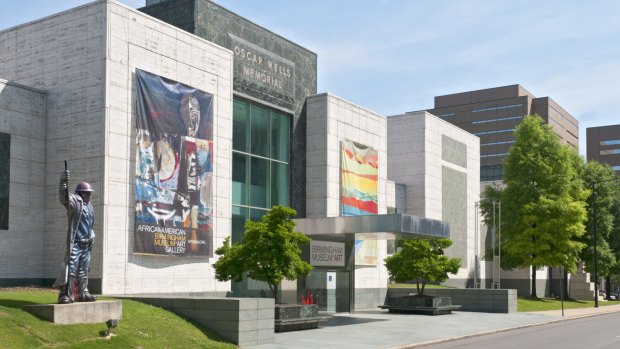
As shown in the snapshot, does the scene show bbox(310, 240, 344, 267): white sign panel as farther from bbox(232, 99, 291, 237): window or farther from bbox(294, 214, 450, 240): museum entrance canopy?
bbox(232, 99, 291, 237): window

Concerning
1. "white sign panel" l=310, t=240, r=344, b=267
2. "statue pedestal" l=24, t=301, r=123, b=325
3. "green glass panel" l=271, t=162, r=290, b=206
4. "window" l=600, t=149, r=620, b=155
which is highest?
"window" l=600, t=149, r=620, b=155

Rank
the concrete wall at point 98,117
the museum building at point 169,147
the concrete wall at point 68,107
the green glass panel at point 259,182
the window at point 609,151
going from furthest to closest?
1. the window at point 609,151
2. the green glass panel at point 259,182
3. the museum building at point 169,147
4. the concrete wall at point 68,107
5. the concrete wall at point 98,117

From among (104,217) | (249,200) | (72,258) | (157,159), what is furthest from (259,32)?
(72,258)

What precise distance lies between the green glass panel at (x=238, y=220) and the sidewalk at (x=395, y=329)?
685cm

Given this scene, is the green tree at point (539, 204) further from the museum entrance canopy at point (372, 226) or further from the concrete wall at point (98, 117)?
the concrete wall at point (98, 117)

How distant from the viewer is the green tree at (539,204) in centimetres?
6288

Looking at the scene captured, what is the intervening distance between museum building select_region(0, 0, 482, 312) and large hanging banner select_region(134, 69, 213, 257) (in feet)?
0.23

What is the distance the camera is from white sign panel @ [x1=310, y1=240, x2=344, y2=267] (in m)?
40.3

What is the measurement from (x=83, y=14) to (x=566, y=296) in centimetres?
5778

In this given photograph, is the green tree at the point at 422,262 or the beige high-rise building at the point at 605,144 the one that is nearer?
the green tree at the point at 422,262

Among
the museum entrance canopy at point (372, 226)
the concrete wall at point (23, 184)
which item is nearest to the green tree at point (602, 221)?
the museum entrance canopy at point (372, 226)

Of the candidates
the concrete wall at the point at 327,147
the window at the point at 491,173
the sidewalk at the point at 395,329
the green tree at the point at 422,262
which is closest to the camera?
the sidewalk at the point at 395,329

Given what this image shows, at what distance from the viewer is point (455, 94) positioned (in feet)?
Answer: 547

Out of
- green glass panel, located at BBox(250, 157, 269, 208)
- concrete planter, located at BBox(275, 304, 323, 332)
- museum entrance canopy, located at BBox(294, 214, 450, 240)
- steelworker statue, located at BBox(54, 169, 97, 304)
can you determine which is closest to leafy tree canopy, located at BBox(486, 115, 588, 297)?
museum entrance canopy, located at BBox(294, 214, 450, 240)
